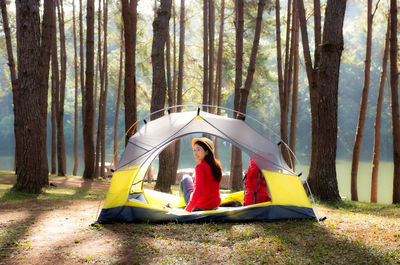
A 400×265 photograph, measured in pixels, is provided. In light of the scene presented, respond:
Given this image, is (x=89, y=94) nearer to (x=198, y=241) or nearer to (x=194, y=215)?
(x=194, y=215)

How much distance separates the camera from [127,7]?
764 cm

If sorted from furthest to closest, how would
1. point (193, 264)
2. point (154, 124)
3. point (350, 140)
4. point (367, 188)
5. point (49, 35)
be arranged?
point (350, 140), point (367, 188), point (49, 35), point (154, 124), point (193, 264)

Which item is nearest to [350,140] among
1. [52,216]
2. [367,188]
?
[367,188]

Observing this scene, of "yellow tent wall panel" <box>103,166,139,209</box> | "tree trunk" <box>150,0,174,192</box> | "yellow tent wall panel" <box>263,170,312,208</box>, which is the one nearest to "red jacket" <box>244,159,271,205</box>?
"yellow tent wall panel" <box>263,170,312,208</box>

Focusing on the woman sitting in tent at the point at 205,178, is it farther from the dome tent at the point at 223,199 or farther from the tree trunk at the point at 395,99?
the tree trunk at the point at 395,99

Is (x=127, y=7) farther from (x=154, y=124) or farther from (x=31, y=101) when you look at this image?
(x=154, y=124)

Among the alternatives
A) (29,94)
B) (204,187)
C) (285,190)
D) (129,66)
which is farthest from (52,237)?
(129,66)

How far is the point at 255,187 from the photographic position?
510cm

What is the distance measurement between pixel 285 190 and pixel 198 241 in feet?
5.05

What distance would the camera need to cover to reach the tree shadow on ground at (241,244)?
3408 millimetres

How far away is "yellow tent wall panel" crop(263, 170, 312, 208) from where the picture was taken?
4848 millimetres

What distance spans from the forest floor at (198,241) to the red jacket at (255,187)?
45cm

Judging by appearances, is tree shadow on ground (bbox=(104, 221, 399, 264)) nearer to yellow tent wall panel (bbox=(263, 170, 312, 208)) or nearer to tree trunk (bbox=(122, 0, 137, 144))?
yellow tent wall panel (bbox=(263, 170, 312, 208))

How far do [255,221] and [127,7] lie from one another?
494 cm
